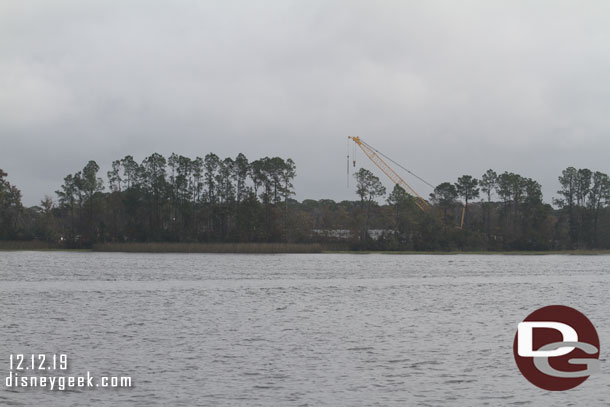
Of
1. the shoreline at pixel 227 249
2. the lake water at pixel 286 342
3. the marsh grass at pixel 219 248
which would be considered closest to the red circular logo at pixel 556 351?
the lake water at pixel 286 342

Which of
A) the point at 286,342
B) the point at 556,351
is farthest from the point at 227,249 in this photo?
the point at 556,351

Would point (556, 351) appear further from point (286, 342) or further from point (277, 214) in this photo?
point (277, 214)

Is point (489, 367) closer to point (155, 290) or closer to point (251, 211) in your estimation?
point (155, 290)

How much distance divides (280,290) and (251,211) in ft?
349

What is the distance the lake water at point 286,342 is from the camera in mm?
18094

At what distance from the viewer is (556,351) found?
2303cm

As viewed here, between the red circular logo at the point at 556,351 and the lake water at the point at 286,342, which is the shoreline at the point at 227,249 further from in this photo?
the red circular logo at the point at 556,351

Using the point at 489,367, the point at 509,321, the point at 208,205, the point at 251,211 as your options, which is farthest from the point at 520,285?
the point at 208,205

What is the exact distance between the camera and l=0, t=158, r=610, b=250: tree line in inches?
6171

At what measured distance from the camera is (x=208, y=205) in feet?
571

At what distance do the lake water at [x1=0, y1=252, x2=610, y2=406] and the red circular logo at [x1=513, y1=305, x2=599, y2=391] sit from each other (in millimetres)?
438

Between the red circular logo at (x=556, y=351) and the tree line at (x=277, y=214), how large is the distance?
122m

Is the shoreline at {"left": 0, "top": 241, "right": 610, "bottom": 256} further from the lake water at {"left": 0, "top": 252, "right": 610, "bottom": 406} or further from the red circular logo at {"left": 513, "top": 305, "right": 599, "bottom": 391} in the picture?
the red circular logo at {"left": 513, "top": 305, "right": 599, "bottom": 391}

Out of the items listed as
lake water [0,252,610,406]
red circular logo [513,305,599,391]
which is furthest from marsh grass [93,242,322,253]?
red circular logo [513,305,599,391]
